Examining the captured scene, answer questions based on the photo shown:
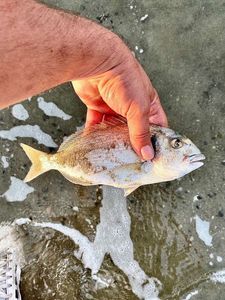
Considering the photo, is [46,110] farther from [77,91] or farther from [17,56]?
[17,56]

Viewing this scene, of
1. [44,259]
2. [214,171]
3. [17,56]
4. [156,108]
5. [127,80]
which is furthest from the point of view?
[44,259]

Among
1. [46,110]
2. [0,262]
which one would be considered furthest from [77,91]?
[0,262]

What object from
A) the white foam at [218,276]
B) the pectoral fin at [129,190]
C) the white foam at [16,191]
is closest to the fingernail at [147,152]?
the pectoral fin at [129,190]

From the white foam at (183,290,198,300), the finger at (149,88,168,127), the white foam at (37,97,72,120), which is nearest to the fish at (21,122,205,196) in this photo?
the finger at (149,88,168,127)

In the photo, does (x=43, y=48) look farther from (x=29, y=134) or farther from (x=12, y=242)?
(x=12, y=242)

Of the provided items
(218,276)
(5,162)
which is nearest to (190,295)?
(218,276)

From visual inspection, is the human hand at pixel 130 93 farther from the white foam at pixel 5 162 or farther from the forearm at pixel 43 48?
the white foam at pixel 5 162

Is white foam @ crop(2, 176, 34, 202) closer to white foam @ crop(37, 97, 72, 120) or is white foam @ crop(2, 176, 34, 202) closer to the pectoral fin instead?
white foam @ crop(37, 97, 72, 120)

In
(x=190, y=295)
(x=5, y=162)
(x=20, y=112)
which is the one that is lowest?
(x=190, y=295)
